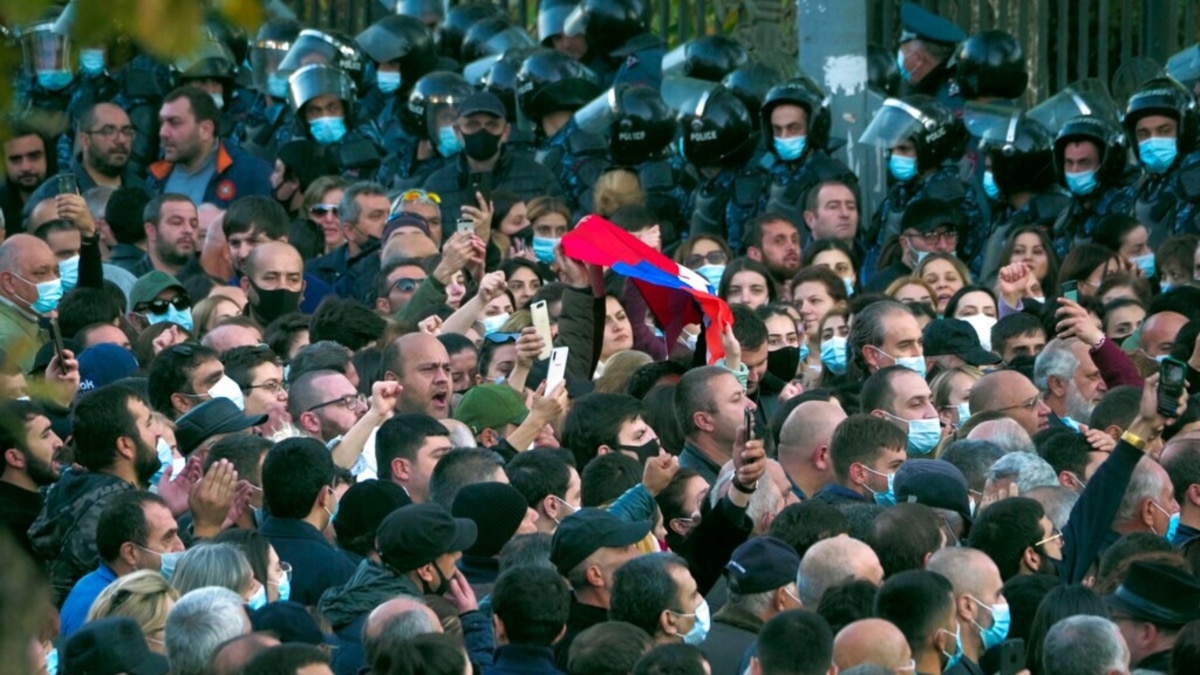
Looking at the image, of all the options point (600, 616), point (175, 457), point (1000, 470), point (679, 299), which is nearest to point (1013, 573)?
point (1000, 470)

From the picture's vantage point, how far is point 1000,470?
8.19m

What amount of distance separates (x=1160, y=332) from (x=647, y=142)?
16.6 feet

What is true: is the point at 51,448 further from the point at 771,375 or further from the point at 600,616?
the point at 771,375

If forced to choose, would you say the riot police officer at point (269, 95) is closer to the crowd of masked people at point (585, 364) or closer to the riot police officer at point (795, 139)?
the crowd of masked people at point (585, 364)

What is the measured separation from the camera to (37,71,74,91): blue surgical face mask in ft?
53.4

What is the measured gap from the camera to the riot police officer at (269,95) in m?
17.2

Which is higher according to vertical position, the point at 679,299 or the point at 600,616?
the point at 600,616

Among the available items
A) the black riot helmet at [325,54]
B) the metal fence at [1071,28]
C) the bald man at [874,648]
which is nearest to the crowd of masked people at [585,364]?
the bald man at [874,648]

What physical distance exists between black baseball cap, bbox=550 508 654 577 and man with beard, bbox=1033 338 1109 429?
13.0ft

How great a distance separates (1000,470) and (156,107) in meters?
9.43

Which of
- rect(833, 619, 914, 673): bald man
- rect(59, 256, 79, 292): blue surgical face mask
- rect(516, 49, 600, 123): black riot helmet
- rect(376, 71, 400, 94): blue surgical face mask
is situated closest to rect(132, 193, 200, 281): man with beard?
rect(59, 256, 79, 292): blue surgical face mask

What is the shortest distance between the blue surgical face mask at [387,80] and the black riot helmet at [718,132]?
2979mm

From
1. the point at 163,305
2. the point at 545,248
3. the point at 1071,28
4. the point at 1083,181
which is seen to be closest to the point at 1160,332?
the point at 1083,181

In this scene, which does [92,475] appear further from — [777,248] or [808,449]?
[777,248]
